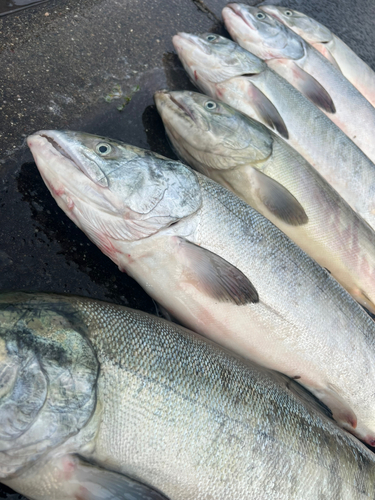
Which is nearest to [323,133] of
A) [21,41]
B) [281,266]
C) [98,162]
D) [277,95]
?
[277,95]

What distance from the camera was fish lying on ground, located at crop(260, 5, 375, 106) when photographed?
5.18 metres

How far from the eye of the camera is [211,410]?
1897mm

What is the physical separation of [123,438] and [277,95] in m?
3.39

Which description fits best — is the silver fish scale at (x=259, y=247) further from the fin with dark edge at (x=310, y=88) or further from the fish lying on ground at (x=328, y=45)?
the fish lying on ground at (x=328, y=45)

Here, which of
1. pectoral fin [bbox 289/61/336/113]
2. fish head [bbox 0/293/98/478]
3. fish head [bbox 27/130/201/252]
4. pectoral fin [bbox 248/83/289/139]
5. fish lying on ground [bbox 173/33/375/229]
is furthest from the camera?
pectoral fin [bbox 289/61/336/113]

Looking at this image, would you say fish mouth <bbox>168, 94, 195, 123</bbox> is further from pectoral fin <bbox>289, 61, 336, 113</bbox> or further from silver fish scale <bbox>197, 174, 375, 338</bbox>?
pectoral fin <bbox>289, 61, 336, 113</bbox>

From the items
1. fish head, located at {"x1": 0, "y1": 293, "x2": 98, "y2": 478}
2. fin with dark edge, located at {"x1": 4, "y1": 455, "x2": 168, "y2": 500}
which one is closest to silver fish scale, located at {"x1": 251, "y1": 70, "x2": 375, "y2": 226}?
fish head, located at {"x1": 0, "y1": 293, "x2": 98, "y2": 478}

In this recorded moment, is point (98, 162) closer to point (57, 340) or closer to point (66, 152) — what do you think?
point (66, 152)

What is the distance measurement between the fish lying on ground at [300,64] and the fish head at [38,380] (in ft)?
12.5

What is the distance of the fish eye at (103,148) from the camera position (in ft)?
7.90

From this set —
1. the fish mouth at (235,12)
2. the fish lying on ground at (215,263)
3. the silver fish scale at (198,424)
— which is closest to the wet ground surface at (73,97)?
the fish mouth at (235,12)

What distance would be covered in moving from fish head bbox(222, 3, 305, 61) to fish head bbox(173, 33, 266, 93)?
0.67m

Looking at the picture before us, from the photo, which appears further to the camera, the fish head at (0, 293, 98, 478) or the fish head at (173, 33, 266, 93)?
the fish head at (173, 33, 266, 93)

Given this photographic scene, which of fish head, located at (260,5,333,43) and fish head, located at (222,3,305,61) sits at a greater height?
→ fish head, located at (260,5,333,43)
